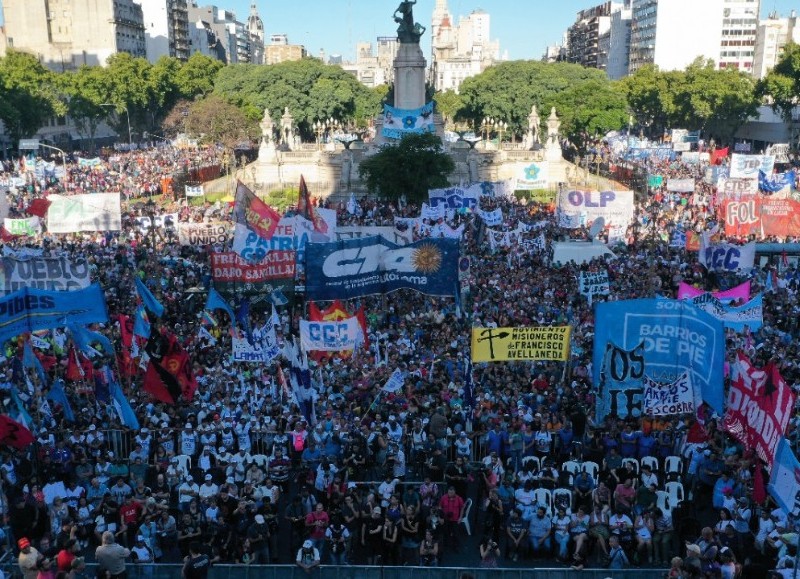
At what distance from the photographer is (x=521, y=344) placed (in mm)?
14898

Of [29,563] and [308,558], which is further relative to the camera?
[308,558]

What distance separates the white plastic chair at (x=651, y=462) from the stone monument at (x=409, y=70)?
51132 mm

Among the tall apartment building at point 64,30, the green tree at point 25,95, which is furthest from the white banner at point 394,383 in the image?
the tall apartment building at point 64,30

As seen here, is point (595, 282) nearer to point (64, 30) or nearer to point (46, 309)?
point (46, 309)

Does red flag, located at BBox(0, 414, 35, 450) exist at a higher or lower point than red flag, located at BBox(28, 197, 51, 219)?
lower

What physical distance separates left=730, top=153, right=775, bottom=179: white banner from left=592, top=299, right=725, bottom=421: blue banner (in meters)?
29.9

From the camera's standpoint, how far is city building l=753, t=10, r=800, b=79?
10831 centimetres

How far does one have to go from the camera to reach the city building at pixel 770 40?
4264 inches

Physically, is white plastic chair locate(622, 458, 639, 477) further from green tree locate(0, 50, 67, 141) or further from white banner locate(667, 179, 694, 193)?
green tree locate(0, 50, 67, 141)

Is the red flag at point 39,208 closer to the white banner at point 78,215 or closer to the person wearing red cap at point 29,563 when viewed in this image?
the white banner at point 78,215

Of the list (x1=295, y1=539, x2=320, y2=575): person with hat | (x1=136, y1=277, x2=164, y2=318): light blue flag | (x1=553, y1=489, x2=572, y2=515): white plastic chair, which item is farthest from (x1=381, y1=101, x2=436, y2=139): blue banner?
(x1=295, y1=539, x2=320, y2=575): person with hat

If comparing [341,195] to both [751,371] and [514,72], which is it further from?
[751,371]

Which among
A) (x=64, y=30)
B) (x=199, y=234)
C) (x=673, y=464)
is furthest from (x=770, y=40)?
(x=673, y=464)

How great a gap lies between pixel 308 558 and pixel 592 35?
16585 cm
